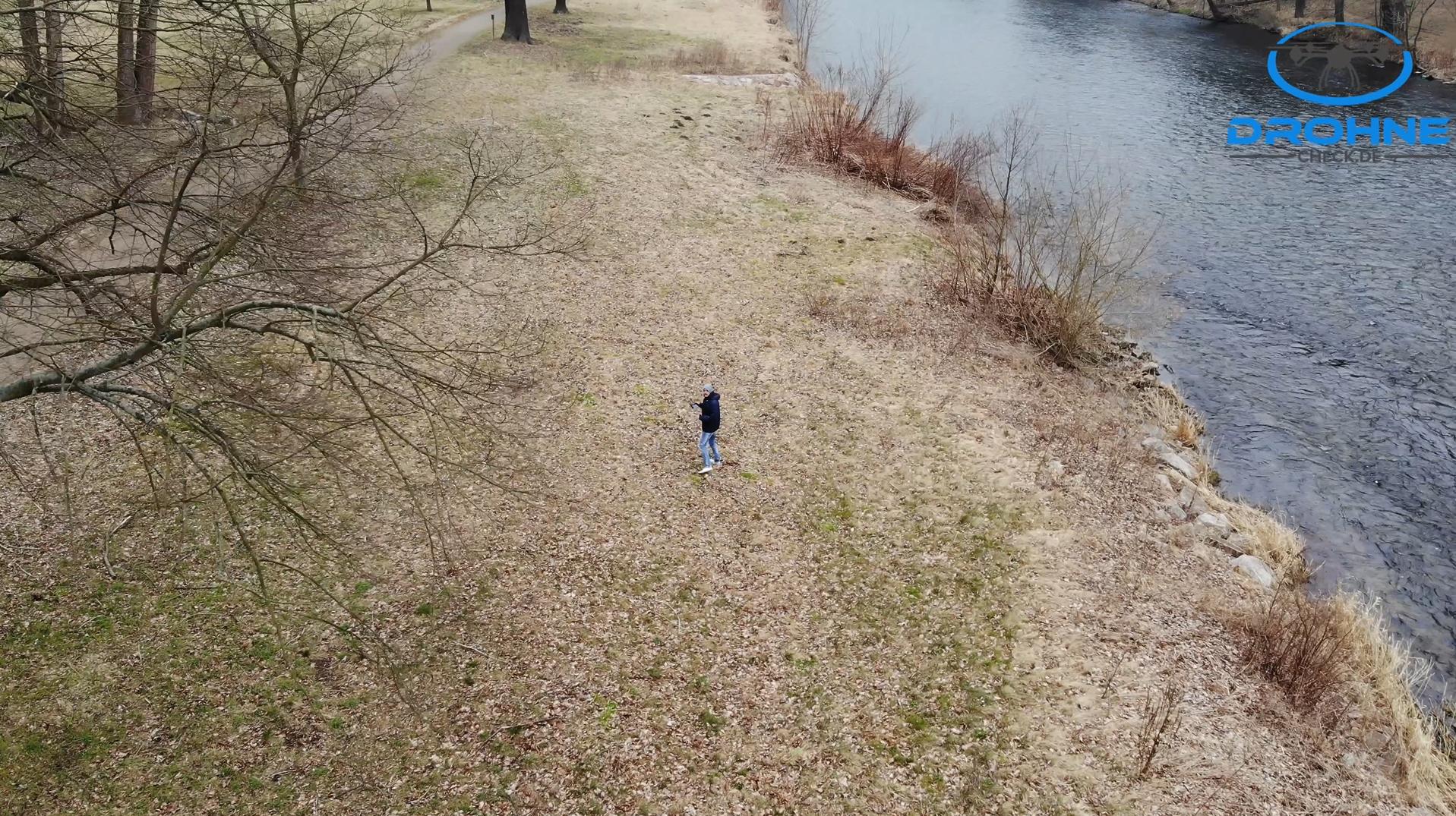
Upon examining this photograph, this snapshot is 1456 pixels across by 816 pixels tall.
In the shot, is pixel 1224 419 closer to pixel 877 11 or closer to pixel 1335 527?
pixel 1335 527

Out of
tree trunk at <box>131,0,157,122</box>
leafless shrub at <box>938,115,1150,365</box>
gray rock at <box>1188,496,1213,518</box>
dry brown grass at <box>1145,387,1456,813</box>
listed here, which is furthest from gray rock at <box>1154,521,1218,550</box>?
tree trunk at <box>131,0,157,122</box>

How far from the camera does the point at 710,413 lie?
14758 mm

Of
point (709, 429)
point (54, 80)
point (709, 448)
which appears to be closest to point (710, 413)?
point (709, 429)

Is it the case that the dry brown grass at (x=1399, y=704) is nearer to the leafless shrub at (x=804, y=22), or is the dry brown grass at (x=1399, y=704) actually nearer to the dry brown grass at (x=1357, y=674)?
→ the dry brown grass at (x=1357, y=674)

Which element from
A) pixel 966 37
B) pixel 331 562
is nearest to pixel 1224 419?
pixel 331 562

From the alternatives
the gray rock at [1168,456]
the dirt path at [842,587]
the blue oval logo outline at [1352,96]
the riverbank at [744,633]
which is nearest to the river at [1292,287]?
the blue oval logo outline at [1352,96]

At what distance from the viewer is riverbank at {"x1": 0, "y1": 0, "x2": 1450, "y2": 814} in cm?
1034

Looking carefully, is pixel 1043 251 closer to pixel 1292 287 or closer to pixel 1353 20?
pixel 1292 287

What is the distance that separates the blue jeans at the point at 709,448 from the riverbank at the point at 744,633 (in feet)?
0.97

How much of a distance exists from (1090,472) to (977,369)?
3867 millimetres

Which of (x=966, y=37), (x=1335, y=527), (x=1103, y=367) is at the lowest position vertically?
(x=1335, y=527)

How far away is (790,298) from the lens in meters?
21.6

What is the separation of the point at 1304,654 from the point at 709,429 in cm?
878

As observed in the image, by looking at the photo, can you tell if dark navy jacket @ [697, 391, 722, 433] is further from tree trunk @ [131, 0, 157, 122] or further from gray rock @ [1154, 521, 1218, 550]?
tree trunk @ [131, 0, 157, 122]
